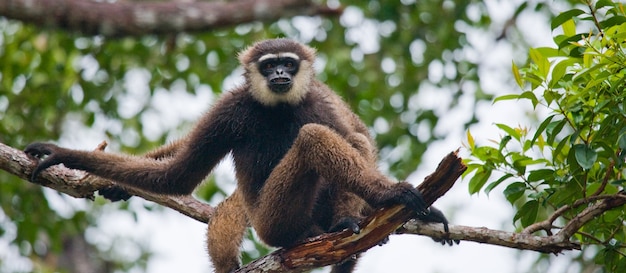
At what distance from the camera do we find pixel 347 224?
755 centimetres

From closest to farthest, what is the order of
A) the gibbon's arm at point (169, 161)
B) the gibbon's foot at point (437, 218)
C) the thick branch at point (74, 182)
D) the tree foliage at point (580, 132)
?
the tree foliage at point (580, 132), the gibbon's foot at point (437, 218), the thick branch at point (74, 182), the gibbon's arm at point (169, 161)

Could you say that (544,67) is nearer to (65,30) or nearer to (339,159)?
(339,159)

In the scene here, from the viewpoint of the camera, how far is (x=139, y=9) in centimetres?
1368

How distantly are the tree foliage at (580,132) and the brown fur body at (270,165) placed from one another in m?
1.24

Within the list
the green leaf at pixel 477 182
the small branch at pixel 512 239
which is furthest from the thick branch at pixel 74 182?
the green leaf at pixel 477 182

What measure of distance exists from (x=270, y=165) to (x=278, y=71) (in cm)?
110

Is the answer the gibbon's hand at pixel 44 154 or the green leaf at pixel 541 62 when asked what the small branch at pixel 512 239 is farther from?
the gibbon's hand at pixel 44 154

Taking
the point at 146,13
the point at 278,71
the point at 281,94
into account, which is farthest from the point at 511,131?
the point at 146,13

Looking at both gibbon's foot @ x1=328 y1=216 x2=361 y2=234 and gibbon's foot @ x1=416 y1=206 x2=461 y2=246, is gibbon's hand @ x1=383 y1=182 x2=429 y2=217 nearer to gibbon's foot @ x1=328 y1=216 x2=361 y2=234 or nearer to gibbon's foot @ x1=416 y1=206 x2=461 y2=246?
gibbon's foot @ x1=328 y1=216 x2=361 y2=234

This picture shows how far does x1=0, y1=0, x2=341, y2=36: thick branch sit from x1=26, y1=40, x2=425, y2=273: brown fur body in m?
5.05

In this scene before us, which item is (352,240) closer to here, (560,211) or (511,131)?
(511,131)

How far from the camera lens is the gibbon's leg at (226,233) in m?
8.73

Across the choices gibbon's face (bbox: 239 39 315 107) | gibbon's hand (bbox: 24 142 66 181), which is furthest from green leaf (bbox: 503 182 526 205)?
gibbon's hand (bbox: 24 142 66 181)

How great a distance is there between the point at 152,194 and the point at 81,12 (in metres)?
5.54
